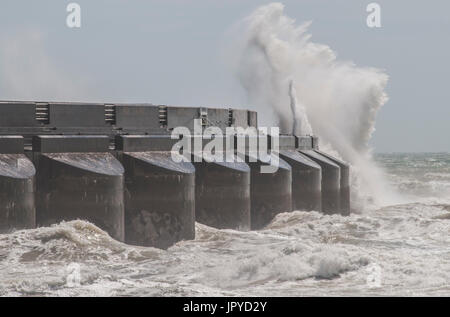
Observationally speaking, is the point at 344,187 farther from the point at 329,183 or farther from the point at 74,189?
the point at 74,189

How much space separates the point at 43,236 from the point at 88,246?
76cm

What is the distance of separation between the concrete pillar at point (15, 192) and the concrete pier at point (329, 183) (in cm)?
944

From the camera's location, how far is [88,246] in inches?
596

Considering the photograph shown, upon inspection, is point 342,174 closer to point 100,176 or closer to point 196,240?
point 196,240

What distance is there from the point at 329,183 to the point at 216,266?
30.9ft

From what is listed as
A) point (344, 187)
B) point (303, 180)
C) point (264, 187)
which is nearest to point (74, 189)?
point (264, 187)

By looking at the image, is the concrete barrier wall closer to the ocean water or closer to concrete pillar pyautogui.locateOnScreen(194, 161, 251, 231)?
concrete pillar pyautogui.locateOnScreen(194, 161, 251, 231)

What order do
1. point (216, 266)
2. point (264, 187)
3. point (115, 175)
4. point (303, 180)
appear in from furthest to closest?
point (303, 180)
point (264, 187)
point (115, 175)
point (216, 266)

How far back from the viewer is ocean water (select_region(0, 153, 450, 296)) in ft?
40.7

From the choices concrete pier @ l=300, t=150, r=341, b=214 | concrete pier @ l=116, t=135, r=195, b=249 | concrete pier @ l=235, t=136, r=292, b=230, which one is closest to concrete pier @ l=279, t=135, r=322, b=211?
concrete pier @ l=300, t=150, r=341, b=214

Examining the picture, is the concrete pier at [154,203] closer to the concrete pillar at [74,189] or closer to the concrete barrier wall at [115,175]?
the concrete barrier wall at [115,175]

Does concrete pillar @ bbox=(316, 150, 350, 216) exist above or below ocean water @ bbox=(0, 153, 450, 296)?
above

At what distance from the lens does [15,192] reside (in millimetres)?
15000

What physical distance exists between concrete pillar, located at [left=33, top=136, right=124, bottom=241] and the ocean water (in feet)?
0.93
